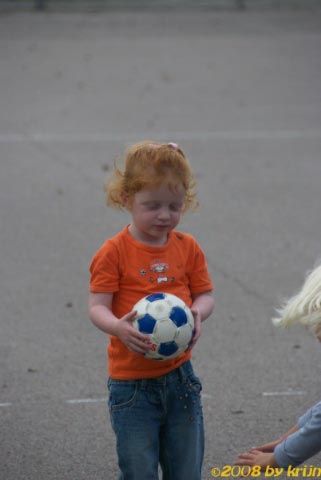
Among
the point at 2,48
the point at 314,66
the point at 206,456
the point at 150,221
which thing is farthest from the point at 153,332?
the point at 2,48

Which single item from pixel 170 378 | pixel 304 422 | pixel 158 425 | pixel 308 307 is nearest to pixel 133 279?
pixel 170 378

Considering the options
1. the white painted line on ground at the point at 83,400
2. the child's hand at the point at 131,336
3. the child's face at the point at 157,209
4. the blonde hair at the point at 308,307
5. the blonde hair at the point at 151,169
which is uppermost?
the blonde hair at the point at 151,169

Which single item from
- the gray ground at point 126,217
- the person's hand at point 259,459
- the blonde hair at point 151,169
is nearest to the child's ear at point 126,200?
the blonde hair at point 151,169

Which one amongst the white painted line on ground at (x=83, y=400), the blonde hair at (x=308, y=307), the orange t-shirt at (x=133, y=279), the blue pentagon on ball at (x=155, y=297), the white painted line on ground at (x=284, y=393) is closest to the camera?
the blonde hair at (x=308, y=307)

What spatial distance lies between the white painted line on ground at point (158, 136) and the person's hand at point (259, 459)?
9317mm

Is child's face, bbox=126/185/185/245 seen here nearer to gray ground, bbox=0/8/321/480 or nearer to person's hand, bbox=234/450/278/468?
person's hand, bbox=234/450/278/468

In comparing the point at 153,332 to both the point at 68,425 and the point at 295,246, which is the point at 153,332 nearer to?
the point at 68,425

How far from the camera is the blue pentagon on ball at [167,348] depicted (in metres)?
3.87

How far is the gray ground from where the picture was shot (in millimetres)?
5820

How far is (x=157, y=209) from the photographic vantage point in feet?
13.3

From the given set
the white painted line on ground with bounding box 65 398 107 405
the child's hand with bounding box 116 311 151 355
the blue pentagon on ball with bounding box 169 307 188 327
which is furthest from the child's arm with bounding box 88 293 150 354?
the white painted line on ground with bounding box 65 398 107 405

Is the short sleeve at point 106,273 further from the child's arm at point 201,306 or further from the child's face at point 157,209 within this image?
the child's arm at point 201,306

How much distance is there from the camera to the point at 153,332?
387 cm

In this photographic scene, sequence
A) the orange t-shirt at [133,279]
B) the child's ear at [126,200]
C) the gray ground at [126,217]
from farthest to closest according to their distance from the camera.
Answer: the gray ground at [126,217]
the child's ear at [126,200]
the orange t-shirt at [133,279]
